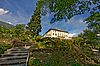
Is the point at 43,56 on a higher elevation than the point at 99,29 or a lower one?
lower

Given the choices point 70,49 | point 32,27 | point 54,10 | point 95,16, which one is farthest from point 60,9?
point 32,27

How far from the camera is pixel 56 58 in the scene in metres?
11.6

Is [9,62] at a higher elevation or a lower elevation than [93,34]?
lower

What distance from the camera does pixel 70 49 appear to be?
45.2 ft

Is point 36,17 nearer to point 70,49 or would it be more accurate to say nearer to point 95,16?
point 70,49

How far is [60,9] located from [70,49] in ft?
18.3

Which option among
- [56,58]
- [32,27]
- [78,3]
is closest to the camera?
[78,3]

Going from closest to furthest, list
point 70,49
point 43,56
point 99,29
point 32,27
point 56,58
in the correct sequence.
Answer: point 99,29 < point 56,58 < point 43,56 < point 70,49 < point 32,27

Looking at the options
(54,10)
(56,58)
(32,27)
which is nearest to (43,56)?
(56,58)

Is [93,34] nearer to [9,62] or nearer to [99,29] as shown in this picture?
[99,29]

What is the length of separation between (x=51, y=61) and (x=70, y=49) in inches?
117

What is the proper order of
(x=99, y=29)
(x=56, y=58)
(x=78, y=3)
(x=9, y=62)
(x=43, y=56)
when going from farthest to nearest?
(x=43, y=56) < (x=56, y=58) < (x=9, y=62) < (x=78, y=3) < (x=99, y=29)

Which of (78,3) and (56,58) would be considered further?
(56,58)

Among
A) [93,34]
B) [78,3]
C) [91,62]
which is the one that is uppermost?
[78,3]
